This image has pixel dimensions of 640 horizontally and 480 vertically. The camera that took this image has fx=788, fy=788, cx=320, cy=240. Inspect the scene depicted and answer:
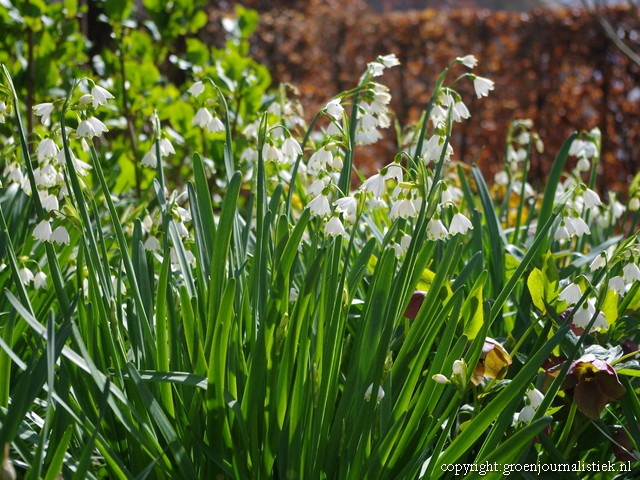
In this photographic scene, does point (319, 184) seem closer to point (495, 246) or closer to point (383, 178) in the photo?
point (383, 178)

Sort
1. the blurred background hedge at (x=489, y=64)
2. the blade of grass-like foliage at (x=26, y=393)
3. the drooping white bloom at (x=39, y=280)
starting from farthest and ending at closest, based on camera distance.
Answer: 1. the blurred background hedge at (x=489, y=64)
2. the drooping white bloom at (x=39, y=280)
3. the blade of grass-like foliage at (x=26, y=393)

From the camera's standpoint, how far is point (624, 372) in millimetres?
1719

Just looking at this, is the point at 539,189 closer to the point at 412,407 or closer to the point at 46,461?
the point at 412,407

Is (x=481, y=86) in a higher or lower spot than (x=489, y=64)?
higher

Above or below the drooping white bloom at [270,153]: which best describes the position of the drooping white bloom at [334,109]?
above

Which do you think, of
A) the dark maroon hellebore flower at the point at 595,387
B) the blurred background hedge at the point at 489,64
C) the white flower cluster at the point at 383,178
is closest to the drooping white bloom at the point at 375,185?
the white flower cluster at the point at 383,178

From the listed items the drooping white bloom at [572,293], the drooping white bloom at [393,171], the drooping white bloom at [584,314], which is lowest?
the drooping white bloom at [584,314]

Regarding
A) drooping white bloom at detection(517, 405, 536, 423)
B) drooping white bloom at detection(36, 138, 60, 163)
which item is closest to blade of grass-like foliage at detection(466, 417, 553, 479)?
drooping white bloom at detection(517, 405, 536, 423)

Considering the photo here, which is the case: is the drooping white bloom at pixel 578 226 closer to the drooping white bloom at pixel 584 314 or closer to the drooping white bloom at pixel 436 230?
the drooping white bloom at pixel 584 314

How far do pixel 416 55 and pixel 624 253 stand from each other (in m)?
6.29

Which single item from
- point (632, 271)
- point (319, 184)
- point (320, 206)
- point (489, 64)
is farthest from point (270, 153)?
point (489, 64)

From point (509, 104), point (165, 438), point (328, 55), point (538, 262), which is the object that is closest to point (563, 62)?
point (509, 104)

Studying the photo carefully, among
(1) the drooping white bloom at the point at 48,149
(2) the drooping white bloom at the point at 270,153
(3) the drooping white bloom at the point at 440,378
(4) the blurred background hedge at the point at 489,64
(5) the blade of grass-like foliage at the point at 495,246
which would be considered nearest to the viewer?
(3) the drooping white bloom at the point at 440,378

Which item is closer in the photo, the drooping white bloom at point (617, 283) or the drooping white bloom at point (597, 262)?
the drooping white bloom at point (617, 283)
